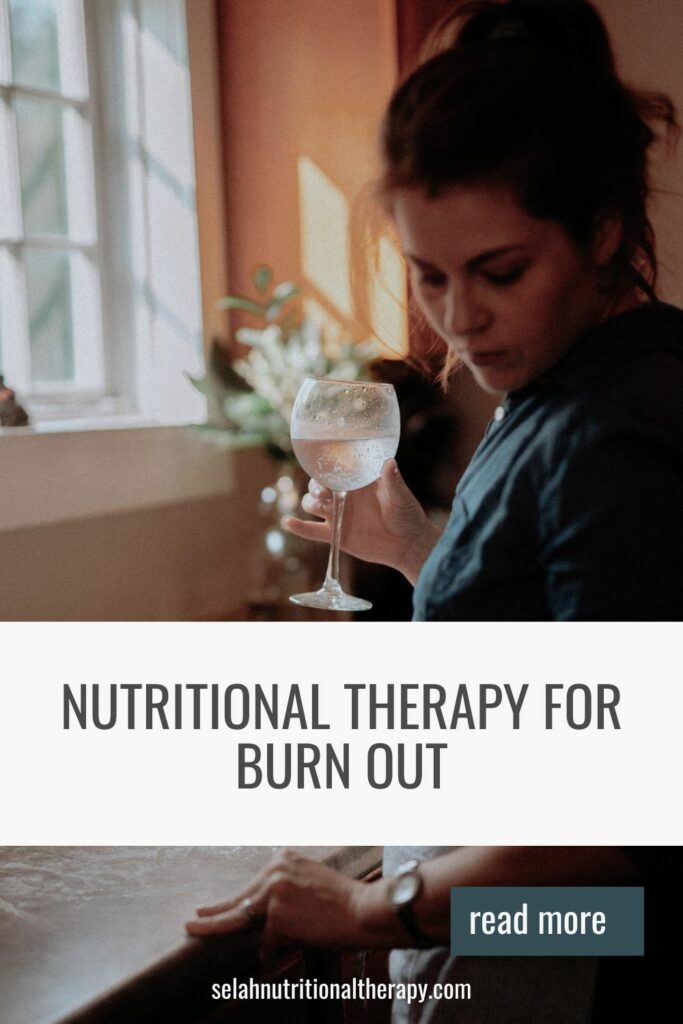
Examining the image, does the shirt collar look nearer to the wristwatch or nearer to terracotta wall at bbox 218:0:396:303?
the wristwatch

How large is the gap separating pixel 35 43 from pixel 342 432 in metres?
1.32

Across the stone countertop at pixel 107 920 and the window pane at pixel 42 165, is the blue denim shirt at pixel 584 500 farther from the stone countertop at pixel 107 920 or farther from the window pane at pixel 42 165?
the window pane at pixel 42 165

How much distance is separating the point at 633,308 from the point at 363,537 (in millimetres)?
331

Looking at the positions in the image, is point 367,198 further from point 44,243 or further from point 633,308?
point 44,243

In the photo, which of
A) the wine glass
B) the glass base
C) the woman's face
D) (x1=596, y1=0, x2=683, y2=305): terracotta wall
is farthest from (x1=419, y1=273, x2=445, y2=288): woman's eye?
(x1=596, y1=0, x2=683, y2=305): terracotta wall

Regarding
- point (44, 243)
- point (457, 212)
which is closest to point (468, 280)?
point (457, 212)

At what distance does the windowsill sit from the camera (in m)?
1.49

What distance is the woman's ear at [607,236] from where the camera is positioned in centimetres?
52

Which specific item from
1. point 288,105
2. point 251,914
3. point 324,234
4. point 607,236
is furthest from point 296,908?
point 288,105

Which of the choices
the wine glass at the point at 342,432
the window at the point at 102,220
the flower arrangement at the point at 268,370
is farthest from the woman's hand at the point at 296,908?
the window at the point at 102,220

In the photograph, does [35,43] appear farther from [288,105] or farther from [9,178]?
[288,105]

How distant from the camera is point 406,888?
510mm

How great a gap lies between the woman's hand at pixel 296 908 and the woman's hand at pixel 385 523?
0.94 ft

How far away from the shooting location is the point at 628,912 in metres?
0.57
